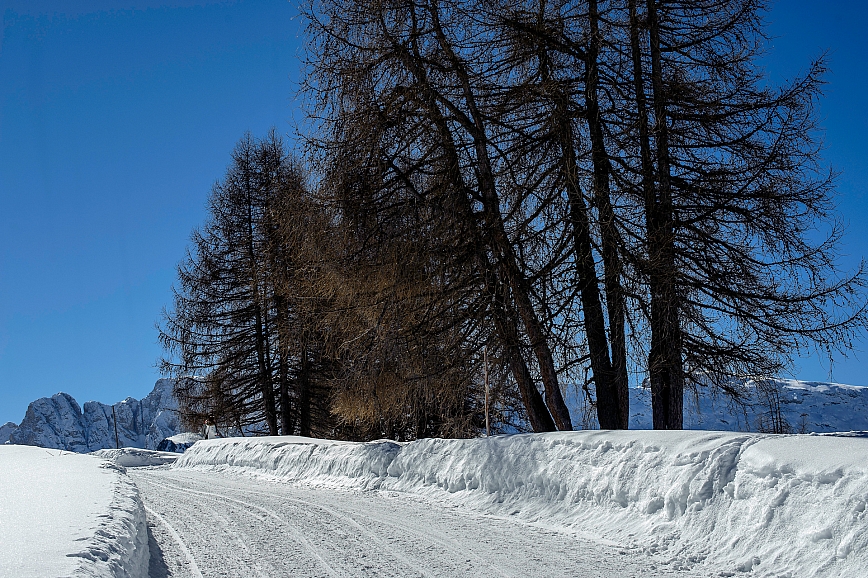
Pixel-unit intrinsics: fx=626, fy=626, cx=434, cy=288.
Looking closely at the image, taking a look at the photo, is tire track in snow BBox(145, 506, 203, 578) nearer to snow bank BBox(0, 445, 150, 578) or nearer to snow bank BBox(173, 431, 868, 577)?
snow bank BBox(0, 445, 150, 578)

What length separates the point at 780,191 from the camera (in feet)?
33.5

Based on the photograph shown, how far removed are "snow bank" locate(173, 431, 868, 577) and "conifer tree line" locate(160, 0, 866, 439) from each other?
2.80m

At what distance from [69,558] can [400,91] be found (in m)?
9.45

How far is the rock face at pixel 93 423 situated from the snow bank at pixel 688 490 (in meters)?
148

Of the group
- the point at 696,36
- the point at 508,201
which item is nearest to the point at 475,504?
the point at 508,201

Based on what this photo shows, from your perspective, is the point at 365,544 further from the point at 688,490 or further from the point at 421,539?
the point at 688,490

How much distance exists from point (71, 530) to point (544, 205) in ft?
27.9

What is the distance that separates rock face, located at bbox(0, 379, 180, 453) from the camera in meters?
151

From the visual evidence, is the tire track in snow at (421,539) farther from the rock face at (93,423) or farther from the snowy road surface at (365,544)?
the rock face at (93,423)

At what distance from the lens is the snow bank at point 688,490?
4.27 meters

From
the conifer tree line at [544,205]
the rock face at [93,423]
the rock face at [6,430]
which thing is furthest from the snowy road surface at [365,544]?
the rock face at [6,430]

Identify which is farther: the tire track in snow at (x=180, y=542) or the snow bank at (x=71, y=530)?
the tire track in snow at (x=180, y=542)

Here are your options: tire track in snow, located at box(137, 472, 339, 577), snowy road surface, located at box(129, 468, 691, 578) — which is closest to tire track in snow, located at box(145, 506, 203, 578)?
snowy road surface, located at box(129, 468, 691, 578)

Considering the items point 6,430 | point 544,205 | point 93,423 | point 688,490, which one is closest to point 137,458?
point 544,205
